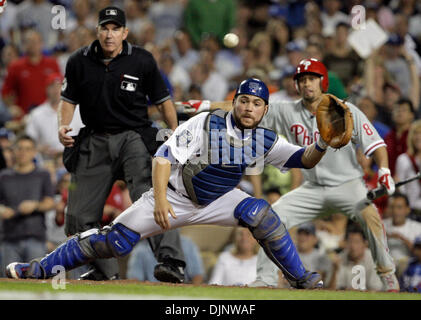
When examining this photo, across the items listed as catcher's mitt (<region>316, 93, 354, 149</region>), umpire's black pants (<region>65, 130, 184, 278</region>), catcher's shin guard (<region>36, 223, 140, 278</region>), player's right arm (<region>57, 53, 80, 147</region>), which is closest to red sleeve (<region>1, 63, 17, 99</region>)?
player's right arm (<region>57, 53, 80, 147</region>)

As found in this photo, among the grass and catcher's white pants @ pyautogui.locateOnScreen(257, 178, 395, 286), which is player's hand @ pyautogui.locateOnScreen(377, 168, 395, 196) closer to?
catcher's white pants @ pyautogui.locateOnScreen(257, 178, 395, 286)

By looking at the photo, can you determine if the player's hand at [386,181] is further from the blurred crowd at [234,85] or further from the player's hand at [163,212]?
the player's hand at [163,212]

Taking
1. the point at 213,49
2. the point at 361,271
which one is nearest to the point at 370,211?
the point at 361,271

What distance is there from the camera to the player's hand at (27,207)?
994 cm

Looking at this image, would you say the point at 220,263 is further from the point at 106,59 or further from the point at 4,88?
the point at 4,88

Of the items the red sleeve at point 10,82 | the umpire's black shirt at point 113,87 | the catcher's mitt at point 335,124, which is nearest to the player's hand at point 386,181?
the catcher's mitt at point 335,124

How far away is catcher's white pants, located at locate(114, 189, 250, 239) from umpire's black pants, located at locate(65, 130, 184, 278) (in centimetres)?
63

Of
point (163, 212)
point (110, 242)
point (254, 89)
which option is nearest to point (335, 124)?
point (254, 89)

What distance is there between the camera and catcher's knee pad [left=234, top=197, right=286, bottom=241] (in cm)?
657

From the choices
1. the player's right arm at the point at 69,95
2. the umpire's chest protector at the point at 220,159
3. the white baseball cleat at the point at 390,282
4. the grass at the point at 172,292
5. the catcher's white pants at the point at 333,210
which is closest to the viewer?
the grass at the point at 172,292

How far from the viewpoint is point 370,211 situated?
7875 mm

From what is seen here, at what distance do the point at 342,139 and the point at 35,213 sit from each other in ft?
15.6

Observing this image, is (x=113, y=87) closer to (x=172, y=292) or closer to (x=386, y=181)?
(x=172, y=292)

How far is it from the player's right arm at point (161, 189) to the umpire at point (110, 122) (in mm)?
1027
